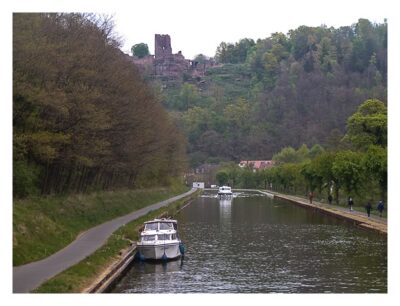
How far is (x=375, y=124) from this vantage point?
6184 cm

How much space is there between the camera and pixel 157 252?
91.4 feet

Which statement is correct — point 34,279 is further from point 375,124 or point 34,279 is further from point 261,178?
point 261,178

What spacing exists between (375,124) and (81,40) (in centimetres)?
3896

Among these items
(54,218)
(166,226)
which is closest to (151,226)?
(166,226)

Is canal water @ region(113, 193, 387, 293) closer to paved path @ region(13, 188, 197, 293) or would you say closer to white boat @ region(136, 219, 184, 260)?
white boat @ region(136, 219, 184, 260)

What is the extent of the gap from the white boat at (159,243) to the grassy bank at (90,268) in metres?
0.98

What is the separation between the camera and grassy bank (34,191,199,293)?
1686 centimetres

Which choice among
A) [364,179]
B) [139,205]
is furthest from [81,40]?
[364,179]

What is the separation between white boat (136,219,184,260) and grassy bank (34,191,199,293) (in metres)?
0.98

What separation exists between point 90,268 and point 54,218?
10.6 meters

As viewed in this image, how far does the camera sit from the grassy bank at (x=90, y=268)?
16859 mm

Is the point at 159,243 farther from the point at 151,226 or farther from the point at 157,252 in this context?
the point at 151,226

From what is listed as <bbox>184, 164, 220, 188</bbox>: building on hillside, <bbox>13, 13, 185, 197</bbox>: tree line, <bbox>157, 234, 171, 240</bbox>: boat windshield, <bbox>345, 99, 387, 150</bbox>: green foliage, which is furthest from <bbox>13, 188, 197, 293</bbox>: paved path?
<bbox>184, 164, 220, 188</bbox>: building on hillside

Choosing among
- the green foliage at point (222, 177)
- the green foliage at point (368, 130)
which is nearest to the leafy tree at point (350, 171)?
the green foliage at point (368, 130)
